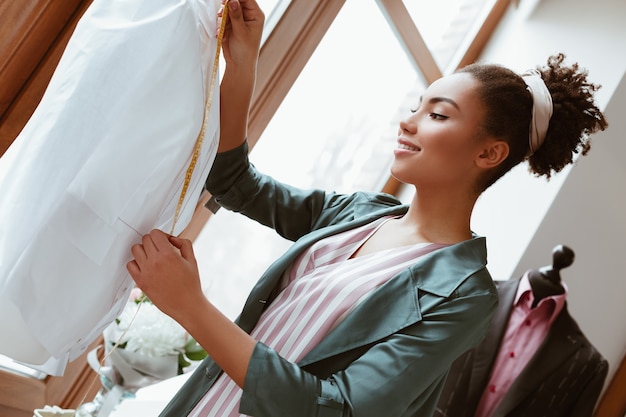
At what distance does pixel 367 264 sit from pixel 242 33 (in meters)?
0.49

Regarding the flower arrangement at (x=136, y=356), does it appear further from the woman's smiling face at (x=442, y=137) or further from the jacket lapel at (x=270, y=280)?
the woman's smiling face at (x=442, y=137)

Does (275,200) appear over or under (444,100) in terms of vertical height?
under

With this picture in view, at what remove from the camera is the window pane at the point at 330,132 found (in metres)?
2.70

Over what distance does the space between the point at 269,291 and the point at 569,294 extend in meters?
2.34

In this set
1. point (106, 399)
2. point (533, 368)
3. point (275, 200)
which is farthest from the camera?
point (533, 368)

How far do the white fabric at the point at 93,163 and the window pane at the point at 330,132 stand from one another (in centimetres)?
140

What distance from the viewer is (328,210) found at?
5.36ft

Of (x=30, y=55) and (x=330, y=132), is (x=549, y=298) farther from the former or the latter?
(x=30, y=55)

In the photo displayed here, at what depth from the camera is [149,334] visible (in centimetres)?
182

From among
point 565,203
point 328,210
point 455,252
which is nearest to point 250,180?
point 328,210

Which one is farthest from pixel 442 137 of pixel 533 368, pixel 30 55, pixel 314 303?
pixel 533 368

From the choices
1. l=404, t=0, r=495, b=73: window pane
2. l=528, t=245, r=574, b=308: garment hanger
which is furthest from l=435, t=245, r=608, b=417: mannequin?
l=404, t=0, r=495, b=73: window pane

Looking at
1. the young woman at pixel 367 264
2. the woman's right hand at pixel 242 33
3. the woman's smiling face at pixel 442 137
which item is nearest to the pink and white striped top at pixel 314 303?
the young woman at pixel 367 264

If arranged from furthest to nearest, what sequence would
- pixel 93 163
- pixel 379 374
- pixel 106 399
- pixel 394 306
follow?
1. pixel 106 399
2. pixel 394 306
3. pixel 379 374
4. pixel 93 163
